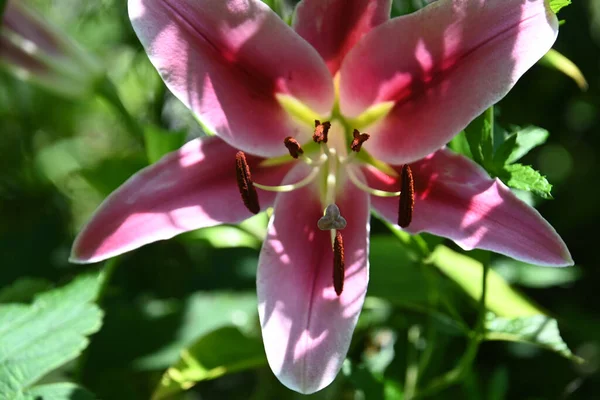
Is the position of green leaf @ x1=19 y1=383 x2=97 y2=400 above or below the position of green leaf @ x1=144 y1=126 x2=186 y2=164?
below

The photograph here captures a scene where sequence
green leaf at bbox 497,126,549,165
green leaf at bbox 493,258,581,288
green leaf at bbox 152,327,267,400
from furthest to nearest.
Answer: green leaf at bbox 493,258,581,288 < green leaf at bbox 152,327,267,400 < green leaf at bbox 497,126,549,165

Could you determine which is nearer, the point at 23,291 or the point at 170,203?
the point at 170,203

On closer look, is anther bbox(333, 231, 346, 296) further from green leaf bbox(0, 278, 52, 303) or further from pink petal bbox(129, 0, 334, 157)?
green leaf bbox(0, 278, 52, 303)

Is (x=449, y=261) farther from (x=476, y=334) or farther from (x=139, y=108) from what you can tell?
(x=139, y=108)

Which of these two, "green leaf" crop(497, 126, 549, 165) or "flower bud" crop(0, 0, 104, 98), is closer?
"green leaf" crop(497, 126, 549, 165)

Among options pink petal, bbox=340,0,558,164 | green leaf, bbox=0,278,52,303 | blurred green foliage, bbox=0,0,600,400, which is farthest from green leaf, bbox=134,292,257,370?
pink petal, bbox=340,0,558,164

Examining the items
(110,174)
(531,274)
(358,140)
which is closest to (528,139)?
(358,140)

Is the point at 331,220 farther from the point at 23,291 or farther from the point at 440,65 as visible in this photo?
the point at 23,291

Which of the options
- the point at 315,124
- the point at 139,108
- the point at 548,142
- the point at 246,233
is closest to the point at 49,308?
the point at 246,233

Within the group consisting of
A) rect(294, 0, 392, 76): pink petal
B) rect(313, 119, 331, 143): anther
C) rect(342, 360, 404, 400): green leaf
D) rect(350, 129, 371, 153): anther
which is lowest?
rect(342, 360, 404, 400): green leaf
